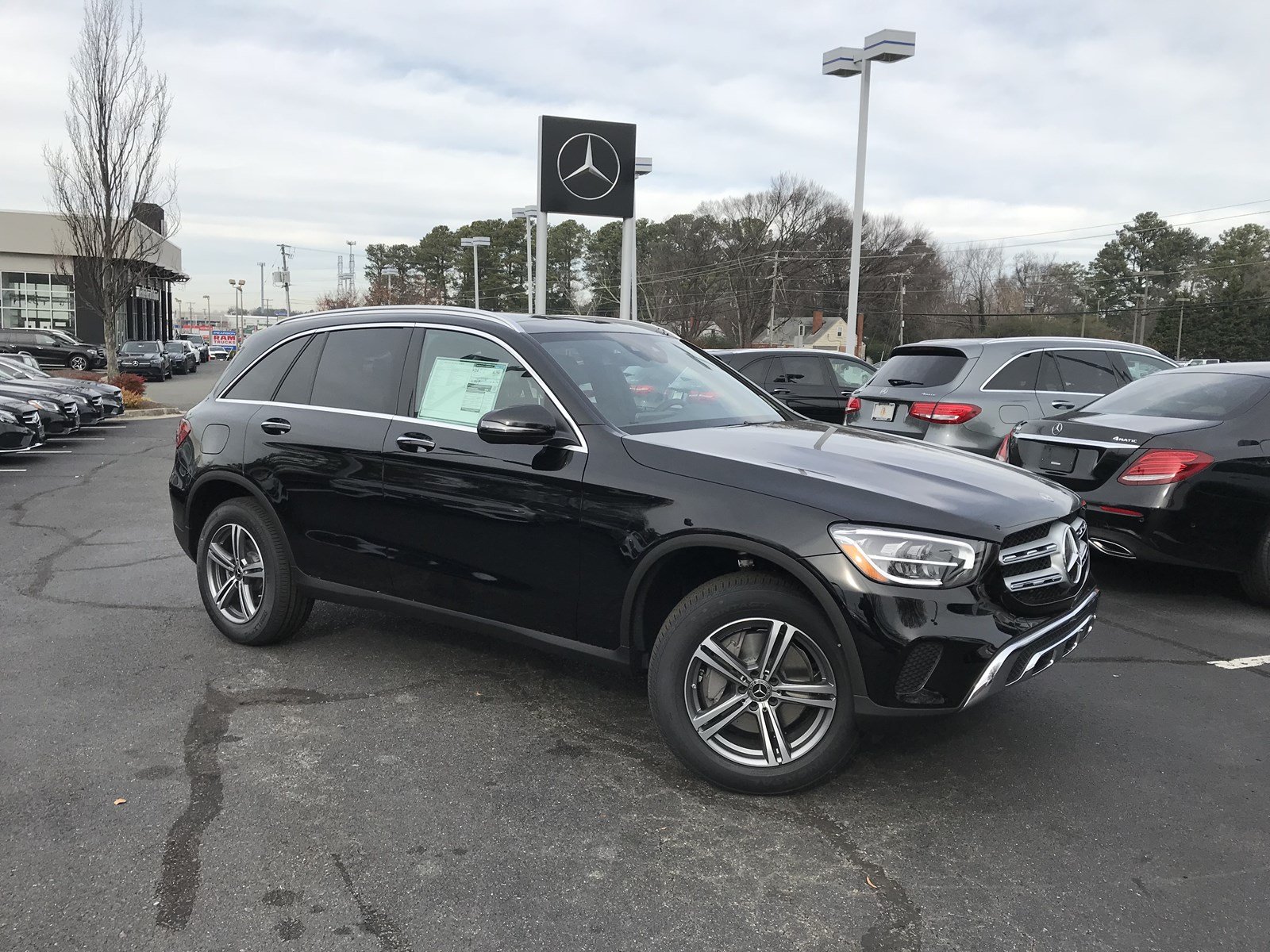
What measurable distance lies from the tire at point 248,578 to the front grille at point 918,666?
3.14 m

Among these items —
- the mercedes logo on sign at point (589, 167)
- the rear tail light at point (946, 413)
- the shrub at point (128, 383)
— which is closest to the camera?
the rear tail light at point (946, 413)

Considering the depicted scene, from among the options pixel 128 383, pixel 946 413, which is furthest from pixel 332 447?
pixel 128 383

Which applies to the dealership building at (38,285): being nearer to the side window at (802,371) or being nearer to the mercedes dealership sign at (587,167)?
the mercedes dealership sign at (587,167)

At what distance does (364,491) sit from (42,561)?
165 inches

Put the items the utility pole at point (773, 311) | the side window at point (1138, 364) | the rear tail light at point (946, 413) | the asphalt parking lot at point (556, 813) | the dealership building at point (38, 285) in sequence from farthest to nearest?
the utility pole at point (773, 311) < the dealership building at point (38, 285) < the side window at point (1138, 364) < the rear tail light at point (946, 413) < the asphalt parking lot at point (556, 813)

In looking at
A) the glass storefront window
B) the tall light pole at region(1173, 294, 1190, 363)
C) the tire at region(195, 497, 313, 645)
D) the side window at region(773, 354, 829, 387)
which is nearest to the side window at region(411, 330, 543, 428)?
the tire at region(195, 497, 313, 645)

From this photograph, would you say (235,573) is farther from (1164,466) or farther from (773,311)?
(773,311)

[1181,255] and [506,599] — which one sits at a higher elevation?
[1181,255]

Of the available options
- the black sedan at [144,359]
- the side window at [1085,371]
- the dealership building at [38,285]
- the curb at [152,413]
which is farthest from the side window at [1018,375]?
the dealership building at [38,285]

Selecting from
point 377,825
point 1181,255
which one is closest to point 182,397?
point 377,825

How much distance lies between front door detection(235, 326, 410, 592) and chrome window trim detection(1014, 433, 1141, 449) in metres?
4.17

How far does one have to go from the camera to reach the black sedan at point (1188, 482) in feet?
19.2

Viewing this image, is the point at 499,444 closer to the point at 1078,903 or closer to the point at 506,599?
the point at 506,599

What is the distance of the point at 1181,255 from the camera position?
8619 cm
